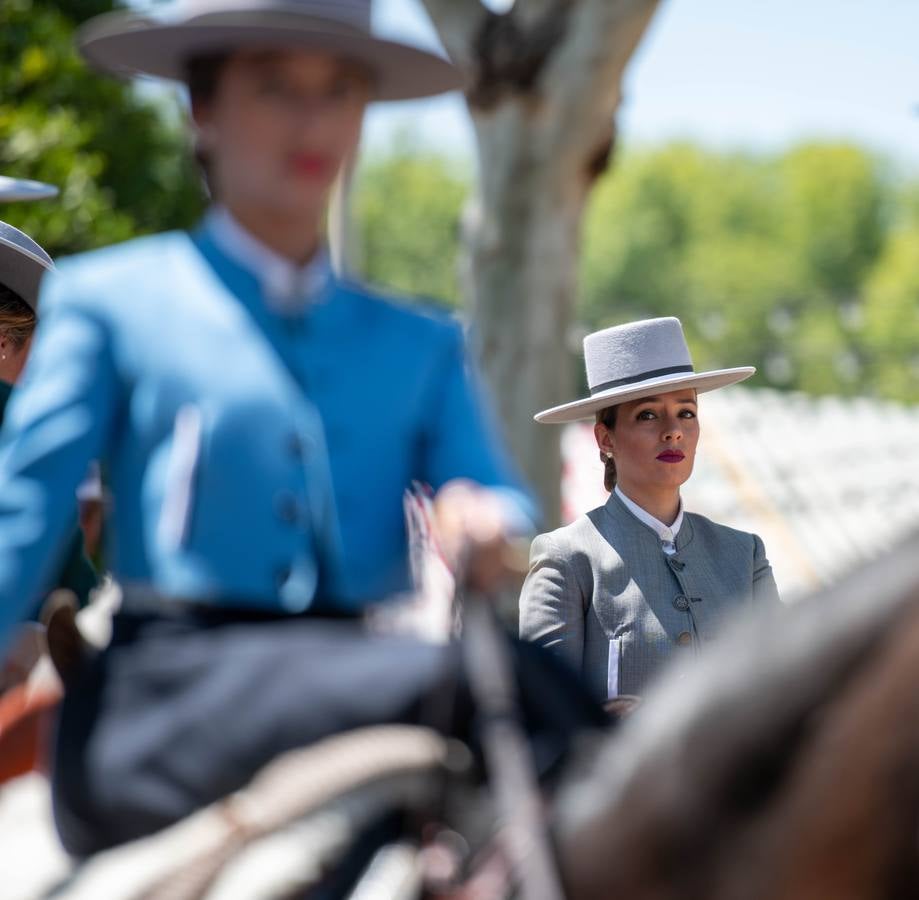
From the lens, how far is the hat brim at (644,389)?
137 inches

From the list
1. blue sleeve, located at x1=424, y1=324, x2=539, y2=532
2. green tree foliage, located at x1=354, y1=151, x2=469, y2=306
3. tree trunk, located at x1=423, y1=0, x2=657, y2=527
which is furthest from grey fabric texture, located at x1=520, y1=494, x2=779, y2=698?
green tree foliage, located at x1=354, y1=151, x2=469, y2=306

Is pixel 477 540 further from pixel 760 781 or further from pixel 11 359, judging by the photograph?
pixel 11 359

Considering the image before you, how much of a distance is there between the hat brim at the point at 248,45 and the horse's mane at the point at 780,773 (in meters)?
0.94

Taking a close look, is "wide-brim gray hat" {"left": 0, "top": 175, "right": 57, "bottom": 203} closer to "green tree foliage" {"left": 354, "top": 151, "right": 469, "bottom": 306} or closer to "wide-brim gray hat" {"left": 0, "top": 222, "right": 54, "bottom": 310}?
"wide-brim gray hat" {"left": 0, "top": 222, "right": 54, "bottom": 310}

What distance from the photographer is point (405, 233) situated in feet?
215

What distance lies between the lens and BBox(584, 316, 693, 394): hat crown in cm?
360

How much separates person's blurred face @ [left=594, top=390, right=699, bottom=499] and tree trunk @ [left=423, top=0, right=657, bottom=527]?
4110 millimetres

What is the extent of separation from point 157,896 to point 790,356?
56295 mm

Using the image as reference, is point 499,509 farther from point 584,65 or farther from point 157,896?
point 584,65

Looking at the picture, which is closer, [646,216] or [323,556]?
[323,556]

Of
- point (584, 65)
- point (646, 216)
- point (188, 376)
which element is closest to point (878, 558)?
point (188, 376)

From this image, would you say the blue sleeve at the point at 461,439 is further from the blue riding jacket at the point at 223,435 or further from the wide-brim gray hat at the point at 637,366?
the wide-brim gray hat at the point at 637,366

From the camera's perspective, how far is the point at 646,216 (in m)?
71.8

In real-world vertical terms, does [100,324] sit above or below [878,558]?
above
